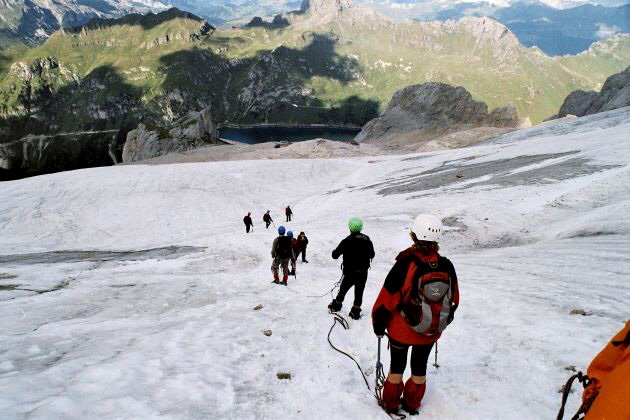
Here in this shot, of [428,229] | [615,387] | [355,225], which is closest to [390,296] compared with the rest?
[428,229]

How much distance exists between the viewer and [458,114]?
129750mm

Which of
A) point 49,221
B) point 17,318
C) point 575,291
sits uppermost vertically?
point 575,291

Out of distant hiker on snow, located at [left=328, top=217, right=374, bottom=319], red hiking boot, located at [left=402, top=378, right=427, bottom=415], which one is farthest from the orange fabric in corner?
distant hiker on snow, located at [left=328, top=217, right=374, bottom=319]

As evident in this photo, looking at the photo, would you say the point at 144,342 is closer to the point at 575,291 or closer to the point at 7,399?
the point at 7,399

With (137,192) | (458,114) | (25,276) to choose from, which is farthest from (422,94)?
(25,276)

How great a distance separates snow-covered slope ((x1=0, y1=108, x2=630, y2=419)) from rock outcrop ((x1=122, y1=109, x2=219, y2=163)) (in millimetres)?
104262

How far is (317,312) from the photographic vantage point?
37.0 ft

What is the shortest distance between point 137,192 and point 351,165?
101ft

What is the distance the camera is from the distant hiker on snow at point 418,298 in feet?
17.1

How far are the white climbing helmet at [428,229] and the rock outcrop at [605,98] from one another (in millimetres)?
94395

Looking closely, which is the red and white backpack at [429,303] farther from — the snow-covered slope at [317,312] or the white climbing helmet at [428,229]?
the snow-covered slope at [317,312]

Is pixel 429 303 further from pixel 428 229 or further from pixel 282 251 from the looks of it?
pixel 282 251

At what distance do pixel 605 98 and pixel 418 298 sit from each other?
420ft

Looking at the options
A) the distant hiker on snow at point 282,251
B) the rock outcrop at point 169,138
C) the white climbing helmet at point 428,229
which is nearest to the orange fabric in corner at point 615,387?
the white climbing helmet at point 428,229
